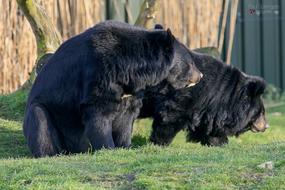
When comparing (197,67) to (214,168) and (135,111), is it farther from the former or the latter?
(214,168)

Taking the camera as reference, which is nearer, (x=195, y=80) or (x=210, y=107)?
(x=195, y=80)

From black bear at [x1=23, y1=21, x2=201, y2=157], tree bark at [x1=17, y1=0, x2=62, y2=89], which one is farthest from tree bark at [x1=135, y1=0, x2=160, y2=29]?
black bear at [x1=23, y1=21, x2=201, y2=157]

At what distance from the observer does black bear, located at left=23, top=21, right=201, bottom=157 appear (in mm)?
8352

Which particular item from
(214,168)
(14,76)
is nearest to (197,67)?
(214,168)

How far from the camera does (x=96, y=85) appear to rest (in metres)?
8.28

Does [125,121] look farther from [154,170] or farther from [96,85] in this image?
[154,170]

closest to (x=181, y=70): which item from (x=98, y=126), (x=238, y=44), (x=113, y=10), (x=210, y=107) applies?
(x=210, y=107)

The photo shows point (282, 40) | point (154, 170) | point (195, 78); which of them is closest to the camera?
Answer: point (154, 170)

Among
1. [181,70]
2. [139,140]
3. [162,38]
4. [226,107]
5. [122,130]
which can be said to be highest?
[162,38]

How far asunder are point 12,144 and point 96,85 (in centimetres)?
201

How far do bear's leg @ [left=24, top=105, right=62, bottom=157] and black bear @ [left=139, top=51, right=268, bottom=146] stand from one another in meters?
1.37

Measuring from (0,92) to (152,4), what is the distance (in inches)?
138

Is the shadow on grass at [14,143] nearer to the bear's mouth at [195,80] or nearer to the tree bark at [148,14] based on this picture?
the bear's mouth at [195,80]

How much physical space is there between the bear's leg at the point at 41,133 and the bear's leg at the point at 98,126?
1.63ft
